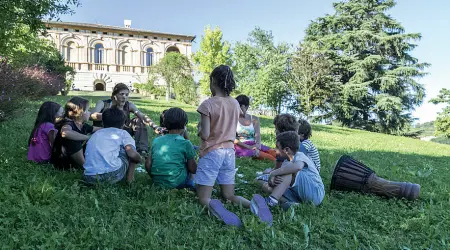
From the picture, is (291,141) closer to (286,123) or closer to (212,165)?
(286,123)

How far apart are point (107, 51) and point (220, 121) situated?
46756mm

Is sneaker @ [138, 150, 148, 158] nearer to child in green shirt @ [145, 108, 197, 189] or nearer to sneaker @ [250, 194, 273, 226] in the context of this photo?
child in green shirt @ [145, 108, 197, 189]

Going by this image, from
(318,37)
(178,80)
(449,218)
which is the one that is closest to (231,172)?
(449,218)

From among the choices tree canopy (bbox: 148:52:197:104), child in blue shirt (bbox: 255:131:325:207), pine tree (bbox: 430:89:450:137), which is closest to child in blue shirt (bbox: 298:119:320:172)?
child in blue shirt (bbox: 255:131:325:207)

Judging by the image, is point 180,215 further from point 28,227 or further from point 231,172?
point 28,227

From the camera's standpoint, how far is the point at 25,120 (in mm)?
9578

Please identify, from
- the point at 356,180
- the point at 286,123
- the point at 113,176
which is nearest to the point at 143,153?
the point at 113,176

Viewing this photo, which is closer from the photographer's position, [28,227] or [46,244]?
[46,244]

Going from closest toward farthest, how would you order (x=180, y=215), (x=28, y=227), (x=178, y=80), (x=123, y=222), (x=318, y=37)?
(x=28, y=227) < (x=123, y=222) < (x=180, y=215) < (x=178, y=80) < (x=318, y=37)

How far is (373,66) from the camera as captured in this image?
3200 cm

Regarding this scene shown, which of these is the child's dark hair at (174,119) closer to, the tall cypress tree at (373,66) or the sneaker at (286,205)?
the sneaker at (286,205)

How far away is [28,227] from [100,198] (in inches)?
34.0

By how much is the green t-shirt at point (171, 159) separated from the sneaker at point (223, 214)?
2.74 feet

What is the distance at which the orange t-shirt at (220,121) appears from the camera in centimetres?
347
